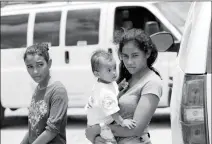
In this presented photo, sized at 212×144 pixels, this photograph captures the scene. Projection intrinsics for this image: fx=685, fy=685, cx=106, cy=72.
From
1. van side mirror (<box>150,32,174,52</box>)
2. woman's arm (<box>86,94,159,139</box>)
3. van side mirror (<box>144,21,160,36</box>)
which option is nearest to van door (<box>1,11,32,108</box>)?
van side mirror (<box>144,21,160,36</box>)

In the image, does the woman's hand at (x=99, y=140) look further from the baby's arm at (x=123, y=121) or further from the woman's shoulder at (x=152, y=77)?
the woman's shoulder at (x=152, y=77)

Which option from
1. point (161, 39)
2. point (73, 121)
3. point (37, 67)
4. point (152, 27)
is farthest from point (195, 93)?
point (73, 121)

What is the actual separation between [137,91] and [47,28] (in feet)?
21.4

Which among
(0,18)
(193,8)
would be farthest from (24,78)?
(193,8)

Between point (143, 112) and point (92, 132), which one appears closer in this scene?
point (143, 112)

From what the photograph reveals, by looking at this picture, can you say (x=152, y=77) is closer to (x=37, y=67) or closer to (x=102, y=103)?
(x=102, y=103)

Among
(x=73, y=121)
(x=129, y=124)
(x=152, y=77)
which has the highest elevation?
(x=152, y=77)

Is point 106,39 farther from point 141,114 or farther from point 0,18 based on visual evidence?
point 141,114

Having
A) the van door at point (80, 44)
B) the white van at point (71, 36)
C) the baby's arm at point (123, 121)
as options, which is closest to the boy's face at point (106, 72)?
the baby's arm at point (123, 121)

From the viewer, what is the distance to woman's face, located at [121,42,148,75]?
3623mm

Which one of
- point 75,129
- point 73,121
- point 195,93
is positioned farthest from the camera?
point 73,121

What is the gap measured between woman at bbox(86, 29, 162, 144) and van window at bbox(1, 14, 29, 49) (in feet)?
21.3

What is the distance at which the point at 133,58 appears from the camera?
3.63 m

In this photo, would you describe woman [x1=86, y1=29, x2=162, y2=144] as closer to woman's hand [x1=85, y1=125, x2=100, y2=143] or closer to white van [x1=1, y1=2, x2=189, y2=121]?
woman's hand [x1=85, y1=125, x2=100, y2=143]
